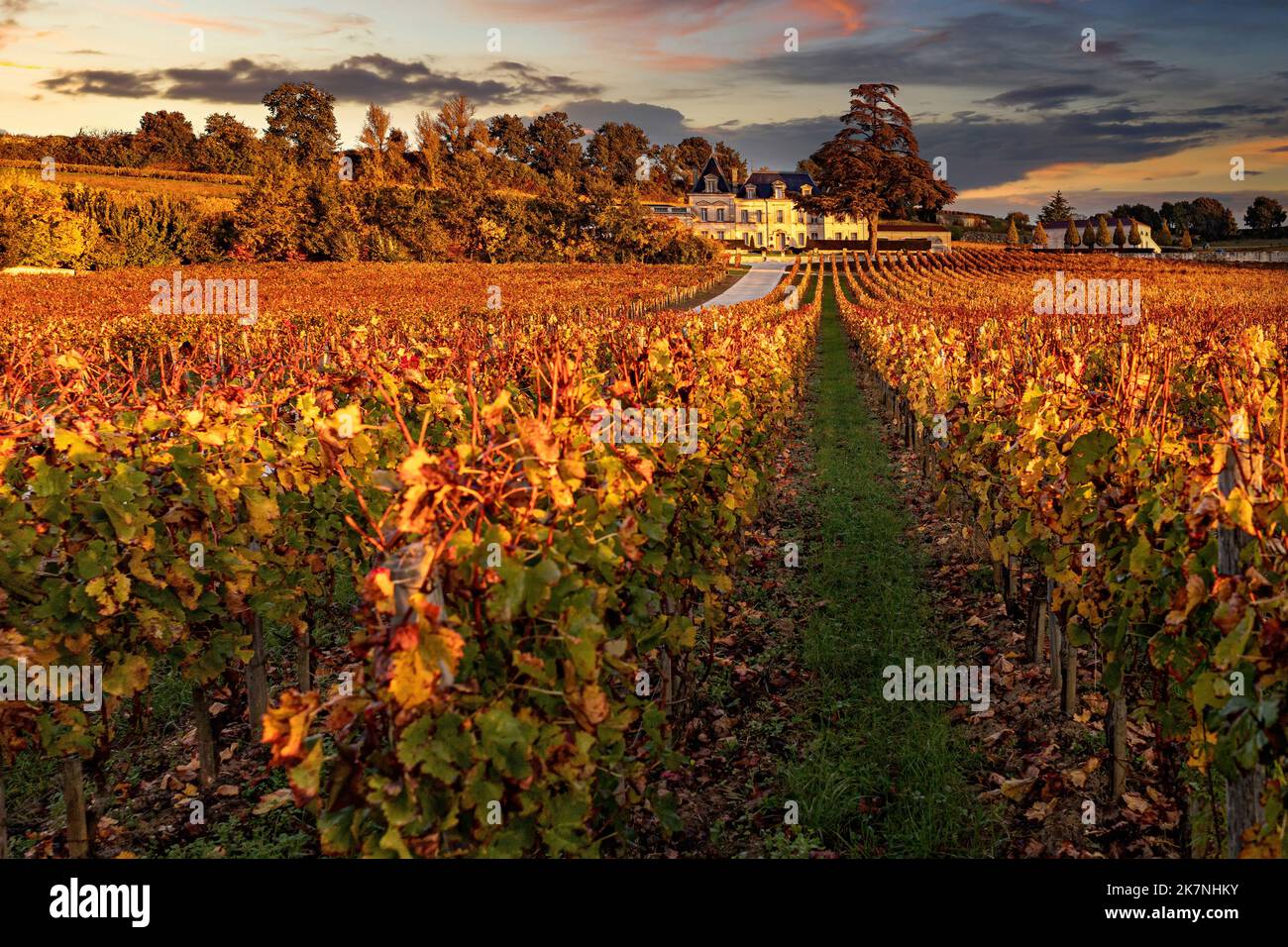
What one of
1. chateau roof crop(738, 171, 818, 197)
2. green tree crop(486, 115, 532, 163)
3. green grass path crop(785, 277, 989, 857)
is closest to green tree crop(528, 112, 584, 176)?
green tree crop(486, 115, 532, 163)

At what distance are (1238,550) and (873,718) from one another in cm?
324

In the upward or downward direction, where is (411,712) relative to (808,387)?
downward

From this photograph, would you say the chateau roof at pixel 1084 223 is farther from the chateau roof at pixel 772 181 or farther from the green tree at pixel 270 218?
the green tree at pixel 270 218

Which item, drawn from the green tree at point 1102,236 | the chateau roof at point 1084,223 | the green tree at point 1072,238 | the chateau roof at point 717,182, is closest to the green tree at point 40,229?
the chateau roof at point 717,182

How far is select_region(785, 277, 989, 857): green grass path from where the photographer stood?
5003 mm

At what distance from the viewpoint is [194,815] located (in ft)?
17.1

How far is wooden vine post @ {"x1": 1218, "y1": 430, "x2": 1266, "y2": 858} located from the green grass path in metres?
1.46

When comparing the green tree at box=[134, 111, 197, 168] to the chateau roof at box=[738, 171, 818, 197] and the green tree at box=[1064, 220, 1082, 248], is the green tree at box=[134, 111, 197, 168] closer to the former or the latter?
the chateau roof at box=[738, 171, 818, 197]

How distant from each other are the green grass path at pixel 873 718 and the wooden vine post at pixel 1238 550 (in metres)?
1.46

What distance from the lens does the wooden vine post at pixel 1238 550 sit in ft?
11.5

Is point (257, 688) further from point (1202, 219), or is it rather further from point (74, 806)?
point (1202, 219)
